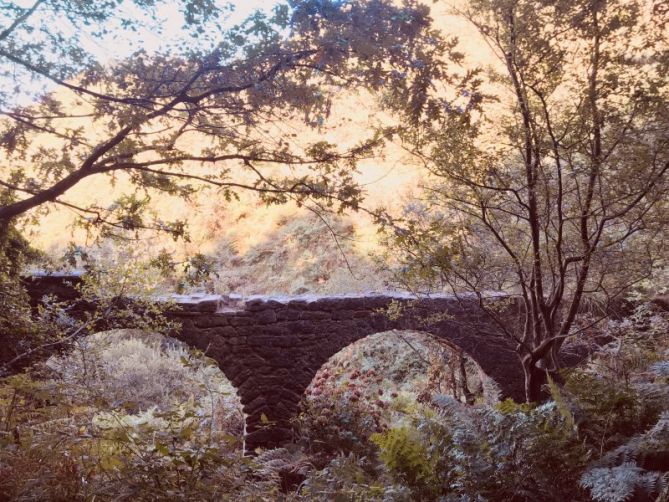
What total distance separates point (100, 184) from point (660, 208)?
17.0 m

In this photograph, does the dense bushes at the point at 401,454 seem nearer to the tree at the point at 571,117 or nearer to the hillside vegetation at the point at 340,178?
the hillside vegetation at the point at 340,178

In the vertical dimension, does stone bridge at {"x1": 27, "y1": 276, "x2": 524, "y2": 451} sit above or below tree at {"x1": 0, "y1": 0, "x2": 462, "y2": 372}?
below

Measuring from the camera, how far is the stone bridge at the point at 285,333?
7.55 meters

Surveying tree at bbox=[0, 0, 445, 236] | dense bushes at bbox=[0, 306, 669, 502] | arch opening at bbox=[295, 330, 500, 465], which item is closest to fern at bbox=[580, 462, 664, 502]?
dense bushes at bbox=[0, 306, 669, 502]

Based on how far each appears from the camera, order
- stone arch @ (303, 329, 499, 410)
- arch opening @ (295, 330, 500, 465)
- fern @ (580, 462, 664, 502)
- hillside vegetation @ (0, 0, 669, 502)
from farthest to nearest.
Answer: stone arch @ (303, 329, 499, 410) → arch opening @ (295, 330, 500, 465) → hillside vegetation @ (0, 0, 669, 502) → fern @ (580, 462, 664, 502)

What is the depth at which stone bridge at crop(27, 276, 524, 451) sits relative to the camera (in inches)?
297

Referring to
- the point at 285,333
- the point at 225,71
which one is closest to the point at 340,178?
the point at 225,71

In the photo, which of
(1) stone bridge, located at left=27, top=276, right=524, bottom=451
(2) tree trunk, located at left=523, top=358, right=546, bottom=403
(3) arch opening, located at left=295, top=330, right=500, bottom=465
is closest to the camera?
(2) tree trunk, located at left=523, top=358, right=546, bottom=403

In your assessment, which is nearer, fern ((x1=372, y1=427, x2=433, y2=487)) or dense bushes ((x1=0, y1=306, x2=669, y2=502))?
dense bushes ((x1=0, y1=306, x2=669, y2=502))

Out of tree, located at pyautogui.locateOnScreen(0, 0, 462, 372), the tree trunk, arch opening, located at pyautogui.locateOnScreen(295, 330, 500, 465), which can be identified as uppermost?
tree, located at pyautogui.locateOnScreen(0, 0, 462, 372)

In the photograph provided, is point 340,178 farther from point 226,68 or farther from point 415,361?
point 415,361

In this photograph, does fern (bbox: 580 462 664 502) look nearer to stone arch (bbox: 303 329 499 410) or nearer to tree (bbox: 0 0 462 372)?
tree (bbox: 0 0 462 372)

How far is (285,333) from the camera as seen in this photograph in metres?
7.66

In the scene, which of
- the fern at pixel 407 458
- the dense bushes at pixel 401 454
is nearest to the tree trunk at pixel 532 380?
the dense bushes at pixel 401 454
